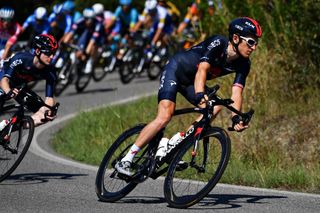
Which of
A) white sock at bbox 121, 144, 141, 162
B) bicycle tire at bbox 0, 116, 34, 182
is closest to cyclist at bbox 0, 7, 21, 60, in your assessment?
bicycle tire at bbox 0, 116, 34, 182

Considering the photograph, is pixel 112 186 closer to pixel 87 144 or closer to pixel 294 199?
pixel 294 199

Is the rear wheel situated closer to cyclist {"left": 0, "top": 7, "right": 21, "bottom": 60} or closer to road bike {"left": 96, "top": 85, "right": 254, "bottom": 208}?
cyclist {"left": 0, "top": 7, "right": 21, "bottom": 60}

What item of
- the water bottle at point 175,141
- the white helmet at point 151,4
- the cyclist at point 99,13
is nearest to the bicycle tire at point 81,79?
the cyclist at point 99,13

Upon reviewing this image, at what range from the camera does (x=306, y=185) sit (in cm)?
1077

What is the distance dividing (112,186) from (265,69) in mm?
5700

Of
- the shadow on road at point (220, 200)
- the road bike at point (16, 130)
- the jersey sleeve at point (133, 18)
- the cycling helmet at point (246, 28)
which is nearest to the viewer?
the cycling helmet at point (246, 28)

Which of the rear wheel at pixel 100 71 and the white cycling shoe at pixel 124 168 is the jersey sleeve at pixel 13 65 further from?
the rear wheel at pixel 100 71

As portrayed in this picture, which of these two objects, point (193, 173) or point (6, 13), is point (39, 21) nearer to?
point (6, 13)

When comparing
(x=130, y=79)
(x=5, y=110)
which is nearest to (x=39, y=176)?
(x=5, y=110)

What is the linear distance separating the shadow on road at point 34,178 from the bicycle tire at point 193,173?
7.86ft

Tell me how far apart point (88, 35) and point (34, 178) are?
12156mm

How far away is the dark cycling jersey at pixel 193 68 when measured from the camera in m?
9.66

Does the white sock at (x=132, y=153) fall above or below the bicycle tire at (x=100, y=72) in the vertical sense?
below

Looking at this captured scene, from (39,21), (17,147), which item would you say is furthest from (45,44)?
(39,21)
